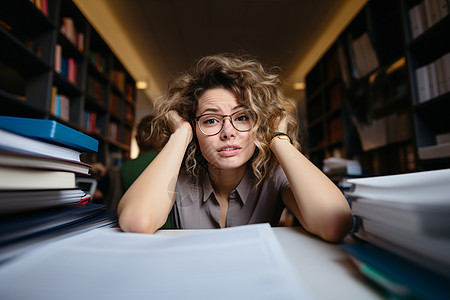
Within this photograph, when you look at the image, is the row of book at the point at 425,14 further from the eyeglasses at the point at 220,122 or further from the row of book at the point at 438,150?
the eyeglasses at the point at 220,122

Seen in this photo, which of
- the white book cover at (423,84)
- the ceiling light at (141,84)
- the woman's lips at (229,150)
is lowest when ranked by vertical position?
the woman's lips at (229,150)

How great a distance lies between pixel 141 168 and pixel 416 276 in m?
1.57

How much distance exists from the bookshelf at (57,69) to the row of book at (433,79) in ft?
9.29

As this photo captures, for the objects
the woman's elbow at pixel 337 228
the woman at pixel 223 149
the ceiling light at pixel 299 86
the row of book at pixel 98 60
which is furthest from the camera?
the ceiling light at pixel 299 86

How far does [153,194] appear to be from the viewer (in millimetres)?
652

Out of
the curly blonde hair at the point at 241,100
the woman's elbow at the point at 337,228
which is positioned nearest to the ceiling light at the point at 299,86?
the curly blonde hair at the point at 241,100

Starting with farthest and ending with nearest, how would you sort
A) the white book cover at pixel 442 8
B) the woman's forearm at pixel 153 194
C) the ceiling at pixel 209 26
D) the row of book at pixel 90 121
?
the ceiling at pixel 209 26 → the row of book at pixel 90 121 → the white book cover at pixel 442 8 → the woman's forearm at pixel 153 194

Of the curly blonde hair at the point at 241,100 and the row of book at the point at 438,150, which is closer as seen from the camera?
the curly blonde hair at the point at 241,100

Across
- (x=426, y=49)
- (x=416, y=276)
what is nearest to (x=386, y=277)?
(x=416, y=276)

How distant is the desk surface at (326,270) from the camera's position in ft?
0.78

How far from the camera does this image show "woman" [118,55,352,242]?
761 millimetres

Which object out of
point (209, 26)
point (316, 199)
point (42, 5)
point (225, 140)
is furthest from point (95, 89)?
point (316, 199)

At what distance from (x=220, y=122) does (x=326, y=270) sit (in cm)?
68

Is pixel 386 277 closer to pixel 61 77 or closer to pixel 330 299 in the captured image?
pixel 330 299
